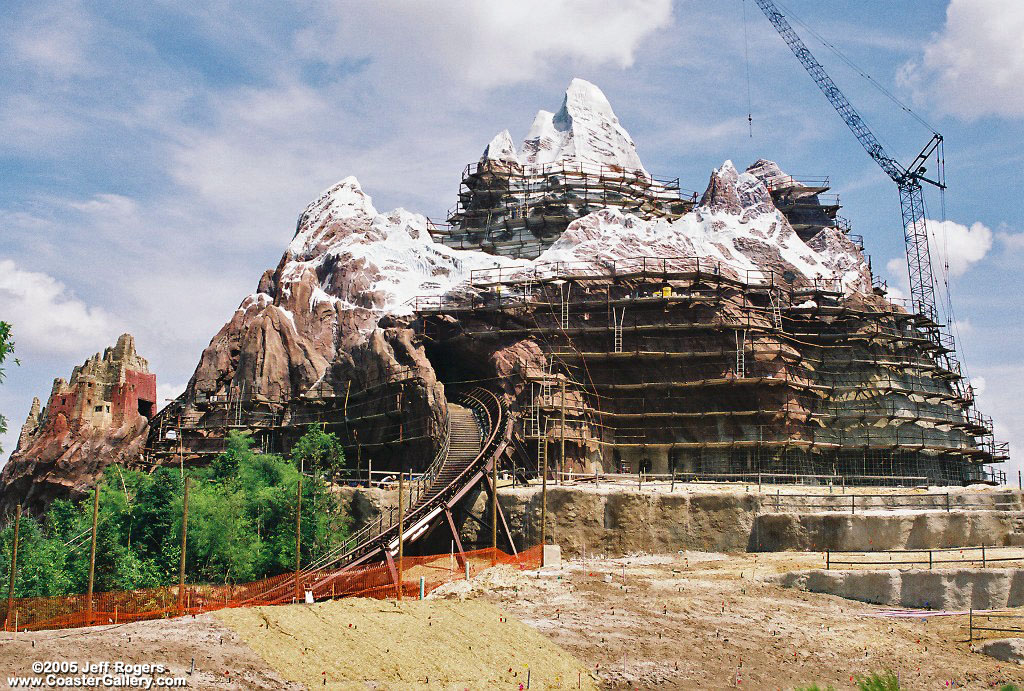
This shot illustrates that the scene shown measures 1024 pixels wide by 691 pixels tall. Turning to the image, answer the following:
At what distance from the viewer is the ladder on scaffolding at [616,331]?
221ft

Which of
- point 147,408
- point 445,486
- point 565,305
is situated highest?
point 565,305

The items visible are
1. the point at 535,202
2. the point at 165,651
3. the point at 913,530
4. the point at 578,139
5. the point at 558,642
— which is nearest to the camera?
the point at 165,651

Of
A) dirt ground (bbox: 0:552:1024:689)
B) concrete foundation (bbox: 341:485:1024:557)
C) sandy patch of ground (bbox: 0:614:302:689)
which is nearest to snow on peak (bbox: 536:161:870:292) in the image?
concrete foundation (bbox: 341:485:1024:557)

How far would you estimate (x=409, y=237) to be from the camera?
8619cm

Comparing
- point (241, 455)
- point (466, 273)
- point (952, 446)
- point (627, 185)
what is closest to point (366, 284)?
point (466, 273)

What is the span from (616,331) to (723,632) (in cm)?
3231

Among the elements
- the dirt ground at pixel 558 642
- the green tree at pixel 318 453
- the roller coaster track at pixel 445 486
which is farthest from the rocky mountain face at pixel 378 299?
the dirt ground at pixel 558 642

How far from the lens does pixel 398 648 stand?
32.1 m

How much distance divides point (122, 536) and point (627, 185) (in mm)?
57642

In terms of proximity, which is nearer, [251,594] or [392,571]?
[251,594]

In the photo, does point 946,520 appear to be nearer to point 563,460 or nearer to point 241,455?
point 563,460

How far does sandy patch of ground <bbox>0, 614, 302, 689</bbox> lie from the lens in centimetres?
2709

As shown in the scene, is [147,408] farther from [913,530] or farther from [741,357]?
[913,530]

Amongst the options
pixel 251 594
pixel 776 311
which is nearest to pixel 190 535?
pixel 251 594
